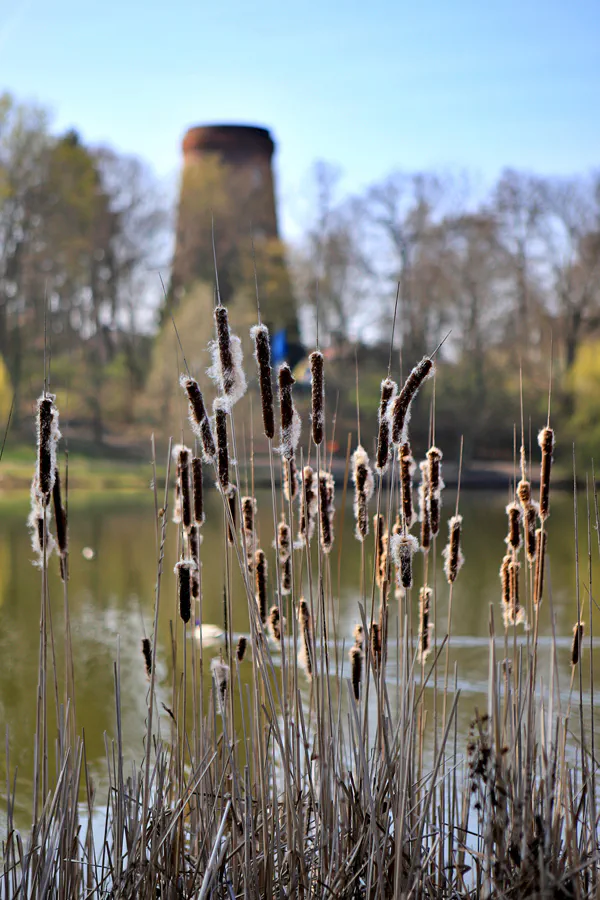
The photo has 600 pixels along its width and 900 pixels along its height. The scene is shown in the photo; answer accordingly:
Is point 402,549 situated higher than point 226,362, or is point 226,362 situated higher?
point 226,362

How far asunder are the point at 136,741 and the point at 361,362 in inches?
786

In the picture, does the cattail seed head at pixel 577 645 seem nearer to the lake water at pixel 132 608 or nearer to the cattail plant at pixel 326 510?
the lake water at pixel 132 608

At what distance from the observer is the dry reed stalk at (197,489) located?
2066 millimetres

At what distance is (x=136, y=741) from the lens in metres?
4.59

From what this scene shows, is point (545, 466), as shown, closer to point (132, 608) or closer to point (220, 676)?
point (220, 676)

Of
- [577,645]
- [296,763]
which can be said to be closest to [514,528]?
[577,645]

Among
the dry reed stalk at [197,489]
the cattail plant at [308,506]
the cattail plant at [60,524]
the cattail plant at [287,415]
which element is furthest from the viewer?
the cattail plant at [308,506]

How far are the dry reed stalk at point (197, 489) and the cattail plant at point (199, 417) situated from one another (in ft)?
0.67

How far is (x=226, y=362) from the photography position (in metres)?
1.77

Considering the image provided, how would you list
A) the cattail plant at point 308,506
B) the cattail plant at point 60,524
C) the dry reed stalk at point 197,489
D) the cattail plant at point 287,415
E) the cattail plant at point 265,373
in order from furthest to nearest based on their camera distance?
the cattail plant at point 308,506 < the dry reed stalk at point 197,489 < the cattail plant at point 60,524 < the cattail plant at point 287,415 < the cattail plant at point 265,373

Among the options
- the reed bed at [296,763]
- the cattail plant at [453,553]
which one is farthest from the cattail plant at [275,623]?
the cattail plant at [453,553]

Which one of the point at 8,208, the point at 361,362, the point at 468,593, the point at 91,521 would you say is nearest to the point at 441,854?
the point at 468,593

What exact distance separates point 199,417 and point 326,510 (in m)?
0.44

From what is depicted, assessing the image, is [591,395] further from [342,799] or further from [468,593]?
[342,799]
